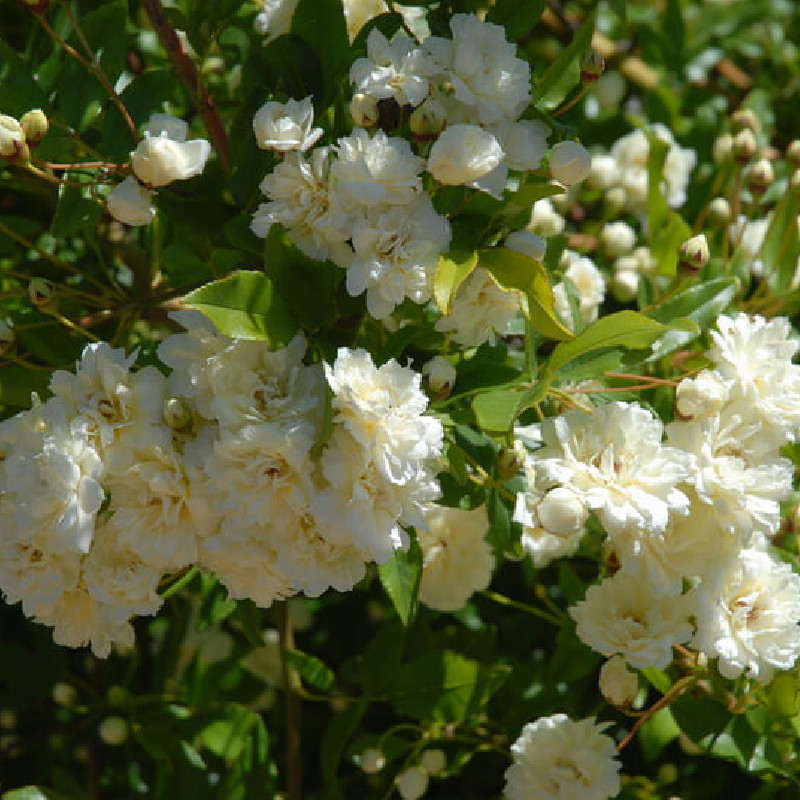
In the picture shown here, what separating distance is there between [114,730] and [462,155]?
3.01ft

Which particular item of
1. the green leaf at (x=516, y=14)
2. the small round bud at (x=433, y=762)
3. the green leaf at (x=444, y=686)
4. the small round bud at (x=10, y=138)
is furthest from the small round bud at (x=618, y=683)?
the small round bud at (x=10, y=138)

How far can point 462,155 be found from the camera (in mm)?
837

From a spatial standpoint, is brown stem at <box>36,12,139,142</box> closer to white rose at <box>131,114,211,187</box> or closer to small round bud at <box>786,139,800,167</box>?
white rose at <box>131,114,211,187</box>

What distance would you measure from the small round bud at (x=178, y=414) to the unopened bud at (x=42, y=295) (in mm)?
203

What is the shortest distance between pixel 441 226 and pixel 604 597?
0.41 metres

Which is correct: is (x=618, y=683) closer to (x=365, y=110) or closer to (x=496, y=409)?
(x=496, y=409)

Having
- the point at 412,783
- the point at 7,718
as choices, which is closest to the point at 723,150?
the point at 412,783

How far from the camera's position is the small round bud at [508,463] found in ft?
3.11

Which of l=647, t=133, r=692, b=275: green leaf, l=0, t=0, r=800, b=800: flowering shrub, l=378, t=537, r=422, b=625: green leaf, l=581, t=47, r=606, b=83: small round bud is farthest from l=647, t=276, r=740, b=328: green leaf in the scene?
l=378, t=537, r=422, b=625: green leaf

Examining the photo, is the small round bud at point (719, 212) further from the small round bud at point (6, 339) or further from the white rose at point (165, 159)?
the small round bud at point (6, 339)

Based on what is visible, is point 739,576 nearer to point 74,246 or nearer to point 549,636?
point 549,636

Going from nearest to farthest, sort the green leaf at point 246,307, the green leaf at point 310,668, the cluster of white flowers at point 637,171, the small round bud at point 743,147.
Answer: the green leaf at point 246,307 → the green leaf at point 310,668 → the small round bud at point 743,147 → the cluster of white flowers at point 637,171

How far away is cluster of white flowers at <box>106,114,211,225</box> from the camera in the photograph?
2.99 feet

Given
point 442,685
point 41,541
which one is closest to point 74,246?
point 41,541
